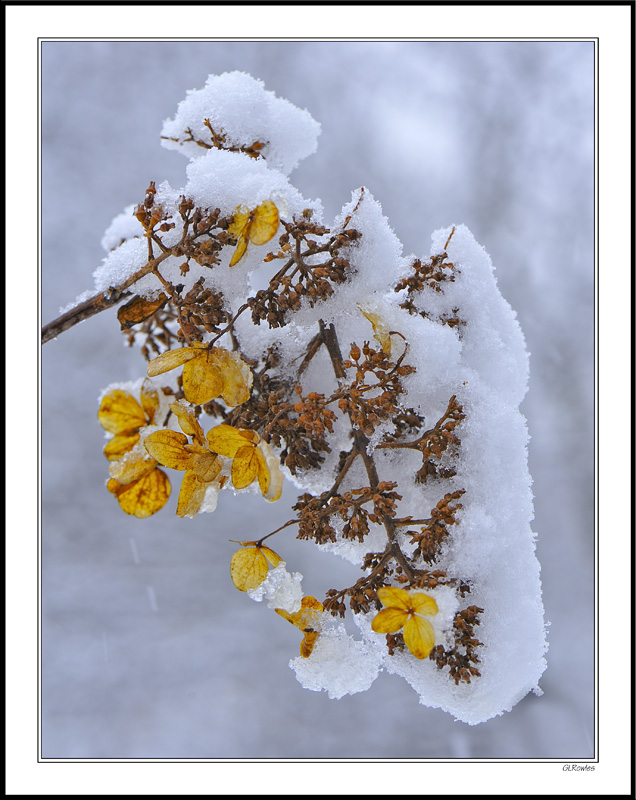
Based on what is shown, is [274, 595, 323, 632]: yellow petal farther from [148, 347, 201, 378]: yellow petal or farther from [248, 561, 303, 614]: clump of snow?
[148, 347, 201, 378]: yellow petal

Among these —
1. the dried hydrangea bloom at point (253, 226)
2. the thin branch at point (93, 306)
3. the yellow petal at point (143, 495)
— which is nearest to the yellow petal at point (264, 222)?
the dried hydrangea bloom at point (253, 226)

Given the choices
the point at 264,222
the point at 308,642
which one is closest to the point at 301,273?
the point at 264,222

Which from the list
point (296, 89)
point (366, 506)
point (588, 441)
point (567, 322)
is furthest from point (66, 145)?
point (588, 441)

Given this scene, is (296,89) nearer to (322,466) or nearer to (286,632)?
(322,466)

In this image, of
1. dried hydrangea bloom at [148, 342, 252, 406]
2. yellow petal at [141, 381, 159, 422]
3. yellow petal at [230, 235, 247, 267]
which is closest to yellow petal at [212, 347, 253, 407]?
dried hydrangea bloom at [148, 342, 252, 406]

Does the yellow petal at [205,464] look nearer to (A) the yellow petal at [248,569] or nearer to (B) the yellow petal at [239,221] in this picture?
(A) the yellow petal at [248,569]

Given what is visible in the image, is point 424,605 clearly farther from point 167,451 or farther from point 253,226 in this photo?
point 253,226

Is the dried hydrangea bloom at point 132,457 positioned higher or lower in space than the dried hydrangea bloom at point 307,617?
higher
